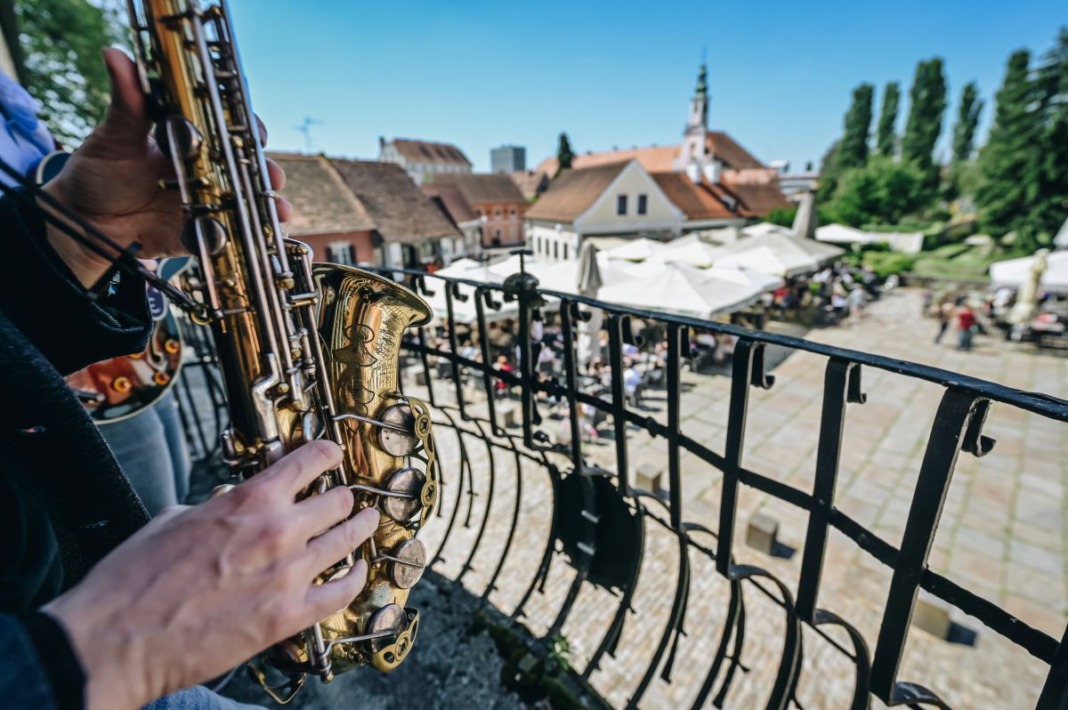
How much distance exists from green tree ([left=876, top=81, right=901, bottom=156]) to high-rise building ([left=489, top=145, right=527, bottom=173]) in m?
57.1

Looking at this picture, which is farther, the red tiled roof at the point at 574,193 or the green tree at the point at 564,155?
the green tree at the point at 564,155

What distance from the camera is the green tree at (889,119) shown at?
58.5 m

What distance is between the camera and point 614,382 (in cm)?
194

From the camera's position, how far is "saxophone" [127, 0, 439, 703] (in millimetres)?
1098

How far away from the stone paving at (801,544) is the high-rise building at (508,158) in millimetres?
90046

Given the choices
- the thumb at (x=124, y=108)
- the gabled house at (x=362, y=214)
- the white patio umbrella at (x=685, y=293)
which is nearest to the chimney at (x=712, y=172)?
the gabled house at (x=362, y=214)

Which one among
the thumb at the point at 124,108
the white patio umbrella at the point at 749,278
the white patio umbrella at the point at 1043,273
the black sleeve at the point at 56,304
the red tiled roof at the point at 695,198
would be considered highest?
the red tiled roof at the point at 695,198

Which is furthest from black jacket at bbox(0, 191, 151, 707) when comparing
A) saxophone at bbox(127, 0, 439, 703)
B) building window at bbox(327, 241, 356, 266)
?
building window at bbox(327, 241, 356, 266)

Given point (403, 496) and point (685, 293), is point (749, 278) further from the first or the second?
point (403, 496)

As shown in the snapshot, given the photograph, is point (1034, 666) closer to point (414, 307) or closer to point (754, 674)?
point (754, 674)

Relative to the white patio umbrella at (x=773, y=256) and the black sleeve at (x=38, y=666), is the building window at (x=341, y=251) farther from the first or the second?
the black sleeve at (x=38, y=666)

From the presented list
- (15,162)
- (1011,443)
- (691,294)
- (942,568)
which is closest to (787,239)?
(691,294)

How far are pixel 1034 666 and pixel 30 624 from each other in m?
6.94

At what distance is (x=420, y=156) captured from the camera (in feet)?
248
